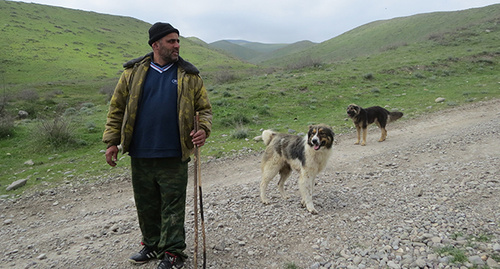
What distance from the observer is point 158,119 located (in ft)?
11.1

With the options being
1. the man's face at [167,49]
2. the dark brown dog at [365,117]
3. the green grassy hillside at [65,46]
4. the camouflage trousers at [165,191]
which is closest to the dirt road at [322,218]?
the camouflage trousers at [165,191]

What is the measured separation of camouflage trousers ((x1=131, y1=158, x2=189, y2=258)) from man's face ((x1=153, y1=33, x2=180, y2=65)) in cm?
122

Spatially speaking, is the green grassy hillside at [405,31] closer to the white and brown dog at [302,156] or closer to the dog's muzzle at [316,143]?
the white and brown dog at [302,156]

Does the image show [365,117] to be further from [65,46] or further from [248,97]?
[65,46]

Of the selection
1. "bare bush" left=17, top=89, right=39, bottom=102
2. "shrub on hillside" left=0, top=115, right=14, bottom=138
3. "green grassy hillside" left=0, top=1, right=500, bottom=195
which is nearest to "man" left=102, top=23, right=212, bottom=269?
"green grassy hillside" left=0, top=1, right=500, bottom=195

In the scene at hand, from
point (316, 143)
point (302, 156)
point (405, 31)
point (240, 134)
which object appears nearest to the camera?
point (316, 143)

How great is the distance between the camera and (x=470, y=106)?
1409cm

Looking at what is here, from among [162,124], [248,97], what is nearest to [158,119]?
[162,124]

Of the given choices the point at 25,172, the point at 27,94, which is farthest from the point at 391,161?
the point at 27,94

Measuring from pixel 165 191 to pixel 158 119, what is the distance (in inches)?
35.0

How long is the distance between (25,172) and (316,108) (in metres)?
13.9

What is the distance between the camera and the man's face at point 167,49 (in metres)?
3.40

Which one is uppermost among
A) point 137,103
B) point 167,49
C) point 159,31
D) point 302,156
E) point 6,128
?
point 159,31

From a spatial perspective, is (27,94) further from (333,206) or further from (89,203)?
(333,206)
